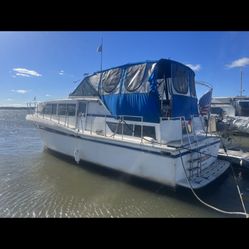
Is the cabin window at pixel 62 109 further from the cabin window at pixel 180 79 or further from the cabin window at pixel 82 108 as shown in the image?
the cabin window at pixel 180 79

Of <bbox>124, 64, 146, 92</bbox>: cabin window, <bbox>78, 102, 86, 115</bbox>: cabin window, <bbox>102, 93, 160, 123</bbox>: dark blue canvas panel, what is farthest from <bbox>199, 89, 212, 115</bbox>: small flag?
<bbox>78, 102, 86, 115</bbox>: cabin window

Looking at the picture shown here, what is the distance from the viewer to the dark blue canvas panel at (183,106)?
823cm

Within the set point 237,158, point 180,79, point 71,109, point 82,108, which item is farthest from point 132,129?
point 237,158

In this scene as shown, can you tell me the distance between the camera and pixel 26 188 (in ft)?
26.0

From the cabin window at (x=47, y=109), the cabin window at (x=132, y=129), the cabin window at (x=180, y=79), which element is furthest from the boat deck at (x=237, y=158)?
the cabin window at (x=47, y=109)

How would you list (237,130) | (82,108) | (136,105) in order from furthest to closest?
(237,130), (82,108), (136,105)

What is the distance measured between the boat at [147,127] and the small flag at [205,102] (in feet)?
1.55

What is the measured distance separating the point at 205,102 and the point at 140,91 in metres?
3.53

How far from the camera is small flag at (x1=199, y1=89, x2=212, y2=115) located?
32.9ft

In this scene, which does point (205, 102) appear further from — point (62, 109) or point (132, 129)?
point (62, 109)

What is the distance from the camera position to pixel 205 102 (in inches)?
396
